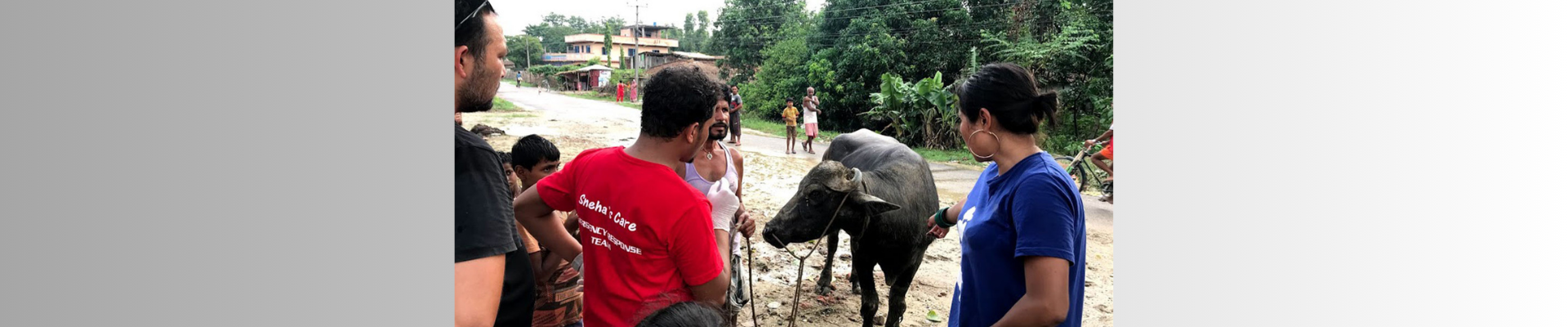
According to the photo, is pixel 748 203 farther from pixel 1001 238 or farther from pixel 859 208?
pixel 1001 238

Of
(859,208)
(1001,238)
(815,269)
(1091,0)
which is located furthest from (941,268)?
(1091,0)

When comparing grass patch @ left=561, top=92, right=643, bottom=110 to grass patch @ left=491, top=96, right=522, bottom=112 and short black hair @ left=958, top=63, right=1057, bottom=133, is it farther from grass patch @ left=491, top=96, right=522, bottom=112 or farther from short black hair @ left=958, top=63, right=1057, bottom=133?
short black hair @ left=958, top=63, right=1057, bottom=133

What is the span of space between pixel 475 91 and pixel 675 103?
0.65 metres

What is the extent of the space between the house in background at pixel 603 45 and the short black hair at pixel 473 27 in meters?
39.0

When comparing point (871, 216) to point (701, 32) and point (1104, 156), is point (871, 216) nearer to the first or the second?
point (1104, 156)

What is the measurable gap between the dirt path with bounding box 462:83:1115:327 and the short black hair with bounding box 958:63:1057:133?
3.11 m

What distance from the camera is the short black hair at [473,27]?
1.26m

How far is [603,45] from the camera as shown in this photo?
146 feet

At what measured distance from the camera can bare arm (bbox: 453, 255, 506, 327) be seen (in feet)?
3.63

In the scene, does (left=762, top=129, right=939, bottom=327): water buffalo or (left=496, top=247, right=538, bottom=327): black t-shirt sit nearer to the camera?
(left=496, top=247, right=538, bottom=327): black t-shirt

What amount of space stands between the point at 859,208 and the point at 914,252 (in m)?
0.77

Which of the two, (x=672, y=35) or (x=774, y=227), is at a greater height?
(x=672, y=35)

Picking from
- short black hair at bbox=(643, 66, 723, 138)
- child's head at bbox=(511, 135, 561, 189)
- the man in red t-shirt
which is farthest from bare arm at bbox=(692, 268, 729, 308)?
child's head at bbox=(511, 135, 561, 189)

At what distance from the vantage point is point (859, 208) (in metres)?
4.29
